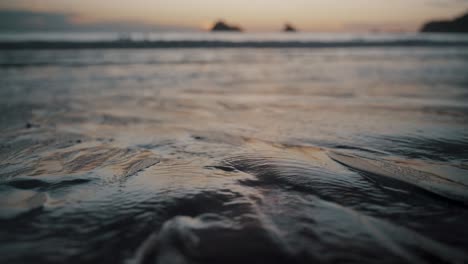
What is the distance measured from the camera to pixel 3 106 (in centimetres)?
403

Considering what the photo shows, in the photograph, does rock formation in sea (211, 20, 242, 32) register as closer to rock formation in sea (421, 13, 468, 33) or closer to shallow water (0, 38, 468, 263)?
rock formation in sea (421, 13, 468, 33)

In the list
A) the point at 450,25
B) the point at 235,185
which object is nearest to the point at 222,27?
the point at 450,25

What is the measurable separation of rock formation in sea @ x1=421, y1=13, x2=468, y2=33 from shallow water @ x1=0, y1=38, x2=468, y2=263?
69.0 meters

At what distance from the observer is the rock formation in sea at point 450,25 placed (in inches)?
2314

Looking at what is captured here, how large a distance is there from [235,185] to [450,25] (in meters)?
79.0

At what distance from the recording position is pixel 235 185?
5.11ft

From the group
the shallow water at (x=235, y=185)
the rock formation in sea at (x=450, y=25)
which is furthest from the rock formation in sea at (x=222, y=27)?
the shallow water at (x=235, y=185)

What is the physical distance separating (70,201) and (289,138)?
1.71m

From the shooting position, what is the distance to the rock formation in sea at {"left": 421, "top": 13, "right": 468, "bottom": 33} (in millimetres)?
58769

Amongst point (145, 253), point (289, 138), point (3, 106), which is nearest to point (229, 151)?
point (289, 138)

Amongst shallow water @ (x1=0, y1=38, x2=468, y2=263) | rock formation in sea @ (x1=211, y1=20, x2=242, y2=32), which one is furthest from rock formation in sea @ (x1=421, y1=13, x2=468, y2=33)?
shallow water @ (x1=0, y1=38, x2=468, y2=263)

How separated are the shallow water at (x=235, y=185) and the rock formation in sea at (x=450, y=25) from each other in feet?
227

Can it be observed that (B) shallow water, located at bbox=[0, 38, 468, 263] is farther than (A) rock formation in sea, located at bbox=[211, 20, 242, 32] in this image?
No

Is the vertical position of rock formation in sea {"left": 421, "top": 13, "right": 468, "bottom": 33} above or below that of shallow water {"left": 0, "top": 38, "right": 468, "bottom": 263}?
above
